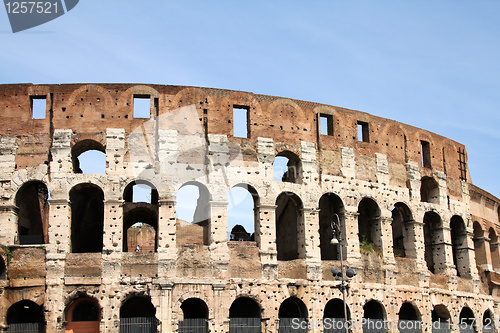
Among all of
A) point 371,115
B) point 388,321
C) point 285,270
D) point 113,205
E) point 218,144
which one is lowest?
point 388,321

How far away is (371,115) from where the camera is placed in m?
29.8

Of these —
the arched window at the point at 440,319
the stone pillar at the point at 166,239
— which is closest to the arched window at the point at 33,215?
the stone pillar at the point at 166,239

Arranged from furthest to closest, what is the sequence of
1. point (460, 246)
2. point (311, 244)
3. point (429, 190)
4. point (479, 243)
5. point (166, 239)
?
1. point (479, 243)
2. point (460, 246)
3. point (429, 190)
4. point (311, 244)
5. point (166, 239)

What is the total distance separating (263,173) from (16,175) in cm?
889

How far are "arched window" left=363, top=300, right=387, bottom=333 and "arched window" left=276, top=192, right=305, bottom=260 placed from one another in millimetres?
3700

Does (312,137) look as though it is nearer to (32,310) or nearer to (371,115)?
(371,115)

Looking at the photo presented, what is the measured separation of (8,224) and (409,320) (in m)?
15.9

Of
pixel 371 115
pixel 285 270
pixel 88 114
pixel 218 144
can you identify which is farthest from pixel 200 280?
pixel 371 115

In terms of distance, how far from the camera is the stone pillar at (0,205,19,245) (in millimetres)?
24453

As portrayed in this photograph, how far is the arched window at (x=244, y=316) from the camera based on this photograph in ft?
81.0

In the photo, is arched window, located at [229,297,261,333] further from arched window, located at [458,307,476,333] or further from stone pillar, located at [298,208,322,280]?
arched window, located at [458,307,476,333]

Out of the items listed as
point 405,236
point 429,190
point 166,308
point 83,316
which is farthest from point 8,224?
point 429,190

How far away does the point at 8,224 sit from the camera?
2459cm

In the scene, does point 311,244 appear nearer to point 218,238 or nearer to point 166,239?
point 218,238
